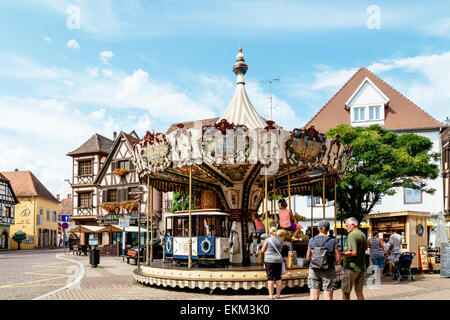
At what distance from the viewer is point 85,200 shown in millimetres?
47406

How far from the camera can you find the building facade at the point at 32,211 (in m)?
55.7

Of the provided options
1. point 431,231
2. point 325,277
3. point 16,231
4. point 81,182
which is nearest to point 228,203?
point 325,277

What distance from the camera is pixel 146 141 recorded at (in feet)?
47.8

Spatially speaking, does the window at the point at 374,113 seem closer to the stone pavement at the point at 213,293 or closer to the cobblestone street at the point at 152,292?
the cobblestone street at the point at 152,292

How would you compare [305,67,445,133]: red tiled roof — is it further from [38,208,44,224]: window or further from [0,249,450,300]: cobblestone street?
[38,208,44,224]: window

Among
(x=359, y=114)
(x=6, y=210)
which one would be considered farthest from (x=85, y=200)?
(x=359, y=114)

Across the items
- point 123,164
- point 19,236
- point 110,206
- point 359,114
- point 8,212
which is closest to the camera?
point 359,114

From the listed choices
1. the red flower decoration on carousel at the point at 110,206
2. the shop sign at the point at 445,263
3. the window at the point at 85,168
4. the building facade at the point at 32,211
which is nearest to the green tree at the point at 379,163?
the shop sign at the point at 445,263

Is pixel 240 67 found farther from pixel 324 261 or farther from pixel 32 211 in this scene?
pixel 32 211

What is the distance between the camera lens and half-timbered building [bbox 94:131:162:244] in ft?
141

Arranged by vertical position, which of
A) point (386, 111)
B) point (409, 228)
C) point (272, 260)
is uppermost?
point (386, 111)

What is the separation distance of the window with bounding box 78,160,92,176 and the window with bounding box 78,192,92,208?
6.85 feet

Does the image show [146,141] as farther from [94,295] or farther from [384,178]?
[384,178]

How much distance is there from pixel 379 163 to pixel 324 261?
622 inches
